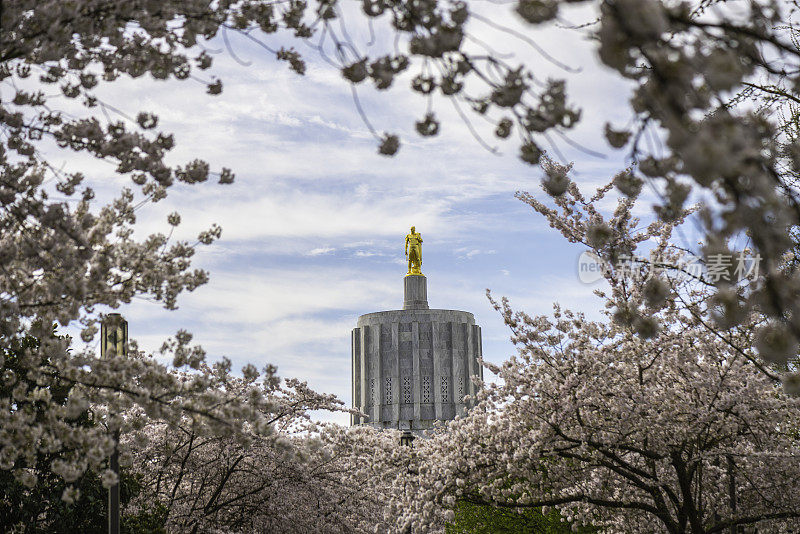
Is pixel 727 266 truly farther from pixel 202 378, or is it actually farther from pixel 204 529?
pixel 204 529

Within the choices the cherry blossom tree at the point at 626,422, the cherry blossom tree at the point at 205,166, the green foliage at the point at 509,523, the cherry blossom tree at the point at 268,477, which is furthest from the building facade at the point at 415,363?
the cherry blossom tree at the point at 205,166

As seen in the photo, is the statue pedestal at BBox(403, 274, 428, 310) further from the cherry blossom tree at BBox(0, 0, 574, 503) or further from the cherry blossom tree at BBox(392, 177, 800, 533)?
the cherry blossom tree at BBox(0, 0, 574, 503)

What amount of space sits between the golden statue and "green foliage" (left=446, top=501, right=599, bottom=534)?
26.2 m

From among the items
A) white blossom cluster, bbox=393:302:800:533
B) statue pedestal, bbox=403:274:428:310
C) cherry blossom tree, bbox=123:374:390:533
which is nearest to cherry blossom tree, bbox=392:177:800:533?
white blossom cluster, bbox=393:302:800:533

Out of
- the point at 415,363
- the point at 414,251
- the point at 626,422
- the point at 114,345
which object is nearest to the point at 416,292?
the point at 414,251

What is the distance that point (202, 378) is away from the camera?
254 inches

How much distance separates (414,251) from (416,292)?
8.59ft

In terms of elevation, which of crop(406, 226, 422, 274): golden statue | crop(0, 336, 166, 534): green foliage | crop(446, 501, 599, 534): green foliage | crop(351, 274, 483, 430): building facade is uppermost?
crop(406, 226, 422, 274): golden statue

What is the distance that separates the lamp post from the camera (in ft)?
22.1

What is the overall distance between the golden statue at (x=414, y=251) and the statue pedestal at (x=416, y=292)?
412 millimetres

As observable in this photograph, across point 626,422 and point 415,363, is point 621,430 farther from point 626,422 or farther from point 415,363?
point 415,363

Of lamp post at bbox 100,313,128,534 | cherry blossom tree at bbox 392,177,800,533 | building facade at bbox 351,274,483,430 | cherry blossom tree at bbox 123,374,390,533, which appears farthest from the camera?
building facade at bbox 351,274,483,430

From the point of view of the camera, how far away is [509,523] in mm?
19375

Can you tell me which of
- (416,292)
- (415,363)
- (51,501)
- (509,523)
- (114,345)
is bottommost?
(509,523)
